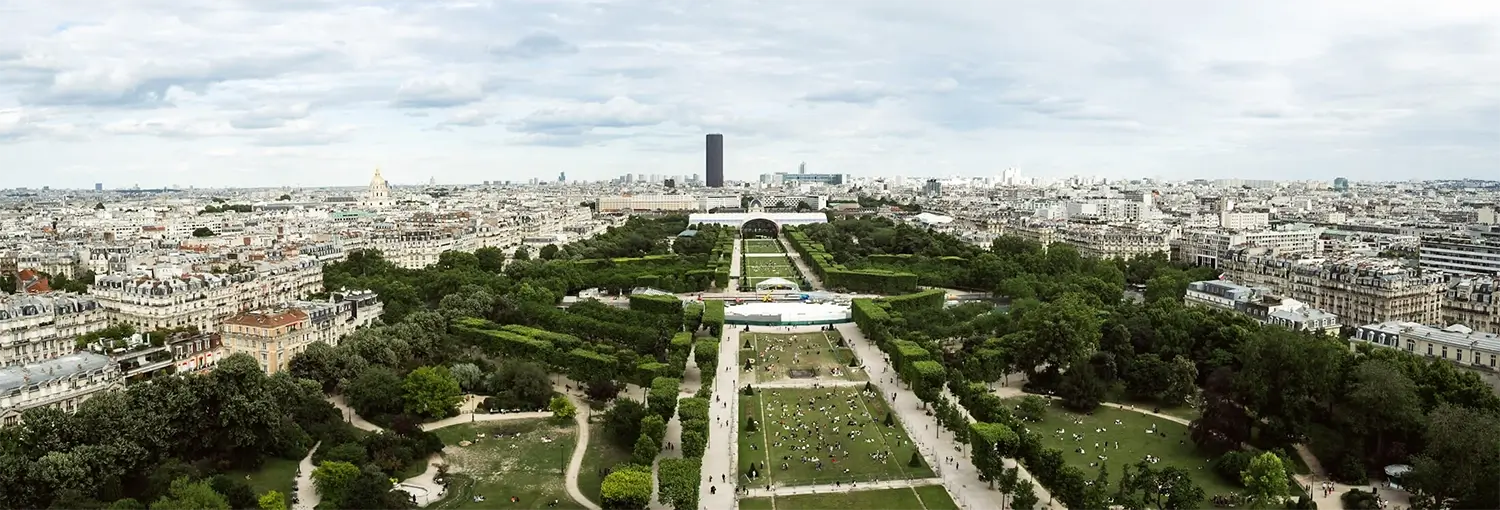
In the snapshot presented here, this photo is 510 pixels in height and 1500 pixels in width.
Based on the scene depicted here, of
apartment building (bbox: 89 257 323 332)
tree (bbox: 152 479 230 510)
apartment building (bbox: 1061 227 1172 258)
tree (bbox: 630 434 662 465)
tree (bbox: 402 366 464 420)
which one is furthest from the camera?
apartment building (bbox: 1061 227 1172 258)

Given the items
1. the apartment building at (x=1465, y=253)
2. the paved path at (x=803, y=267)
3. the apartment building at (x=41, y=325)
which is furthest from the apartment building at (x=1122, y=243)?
the apartment building at (x=41, y=325)

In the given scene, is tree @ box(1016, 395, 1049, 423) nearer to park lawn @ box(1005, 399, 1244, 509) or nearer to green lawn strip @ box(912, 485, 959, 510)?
park lawn @ box(1005, 399, 1244, 509)

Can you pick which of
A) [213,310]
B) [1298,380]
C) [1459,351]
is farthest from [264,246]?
[1459,351]

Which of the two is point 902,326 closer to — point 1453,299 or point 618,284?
point 618,284

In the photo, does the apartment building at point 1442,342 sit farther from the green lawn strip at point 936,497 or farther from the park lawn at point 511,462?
the park lawn at point 511,462

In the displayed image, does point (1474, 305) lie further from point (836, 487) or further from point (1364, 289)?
point (836, 487)

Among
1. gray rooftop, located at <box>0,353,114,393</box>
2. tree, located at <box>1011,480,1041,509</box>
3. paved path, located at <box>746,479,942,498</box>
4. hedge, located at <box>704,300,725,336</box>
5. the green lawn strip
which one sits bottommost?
the green lawn strip

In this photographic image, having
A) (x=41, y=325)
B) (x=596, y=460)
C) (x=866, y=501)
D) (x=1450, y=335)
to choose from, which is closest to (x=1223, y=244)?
(x=1450, y=335)

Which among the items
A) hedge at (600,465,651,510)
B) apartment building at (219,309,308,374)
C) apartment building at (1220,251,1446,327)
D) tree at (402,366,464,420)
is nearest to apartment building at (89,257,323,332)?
apartment building at (219,309,308,374)
